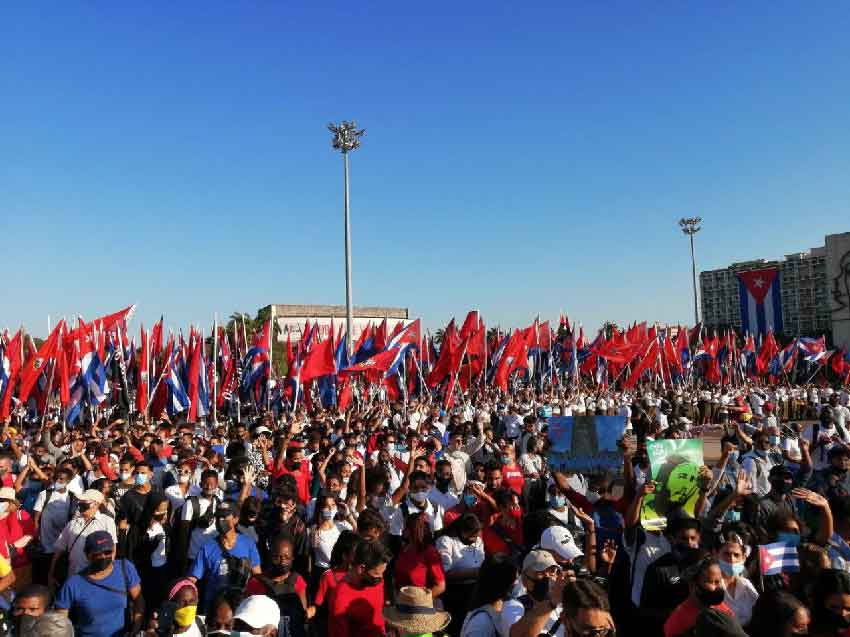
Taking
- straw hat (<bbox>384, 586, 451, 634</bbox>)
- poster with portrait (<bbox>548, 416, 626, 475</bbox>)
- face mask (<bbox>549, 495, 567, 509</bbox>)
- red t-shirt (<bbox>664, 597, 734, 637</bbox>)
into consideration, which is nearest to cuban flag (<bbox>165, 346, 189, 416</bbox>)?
poster with portrait (<bbox>548, 416, 626, 475</bbox>)

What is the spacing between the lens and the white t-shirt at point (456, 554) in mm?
4922

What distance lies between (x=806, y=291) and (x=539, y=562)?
11368 cm

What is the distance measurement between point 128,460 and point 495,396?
55.4 ft

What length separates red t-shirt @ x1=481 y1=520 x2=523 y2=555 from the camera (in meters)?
5.43

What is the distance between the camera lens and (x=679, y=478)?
210 inches

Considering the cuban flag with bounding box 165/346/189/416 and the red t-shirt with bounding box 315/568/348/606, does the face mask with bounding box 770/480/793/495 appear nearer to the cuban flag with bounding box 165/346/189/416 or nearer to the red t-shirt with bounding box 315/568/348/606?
the red t-shirt with bounding box 315/568/348/606

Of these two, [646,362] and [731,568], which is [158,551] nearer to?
[731,568]

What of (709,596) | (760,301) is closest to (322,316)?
(760,301)

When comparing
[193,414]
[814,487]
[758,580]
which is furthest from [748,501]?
[193,414]

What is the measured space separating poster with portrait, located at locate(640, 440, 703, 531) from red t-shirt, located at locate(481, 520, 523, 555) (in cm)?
114

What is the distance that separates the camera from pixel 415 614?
3.59 m

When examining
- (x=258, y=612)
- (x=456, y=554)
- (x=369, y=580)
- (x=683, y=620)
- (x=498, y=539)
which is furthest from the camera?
(x=498, y=539)

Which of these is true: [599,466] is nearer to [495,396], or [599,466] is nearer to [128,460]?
[128,460]

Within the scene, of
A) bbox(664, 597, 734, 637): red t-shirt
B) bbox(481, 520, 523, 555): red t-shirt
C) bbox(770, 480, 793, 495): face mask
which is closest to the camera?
bbox(664, 597, 734, 637): red t-shirt
